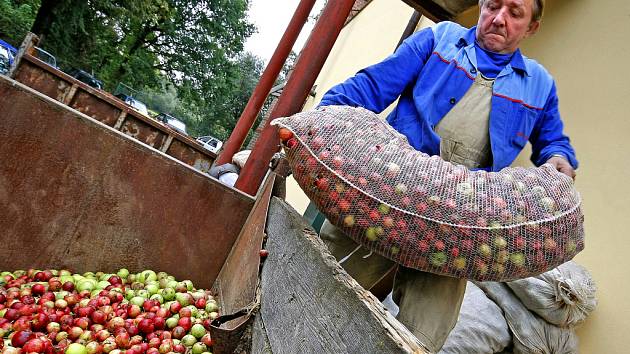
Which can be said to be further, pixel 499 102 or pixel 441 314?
pixel 499 102

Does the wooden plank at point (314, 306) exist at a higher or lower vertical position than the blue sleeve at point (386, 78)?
lower

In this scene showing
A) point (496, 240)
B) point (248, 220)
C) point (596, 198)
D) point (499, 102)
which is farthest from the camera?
point (596, 198)

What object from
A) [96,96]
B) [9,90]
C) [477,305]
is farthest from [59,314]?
[96,96]

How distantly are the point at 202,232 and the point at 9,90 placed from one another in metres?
1.10

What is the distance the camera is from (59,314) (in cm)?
194

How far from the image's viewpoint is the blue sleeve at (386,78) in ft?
5.45

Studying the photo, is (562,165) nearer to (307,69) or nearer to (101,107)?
(307,69)

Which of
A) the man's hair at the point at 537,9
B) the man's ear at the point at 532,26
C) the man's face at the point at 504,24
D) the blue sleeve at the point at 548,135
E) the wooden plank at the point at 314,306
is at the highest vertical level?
the man's hair at the point at 537,9

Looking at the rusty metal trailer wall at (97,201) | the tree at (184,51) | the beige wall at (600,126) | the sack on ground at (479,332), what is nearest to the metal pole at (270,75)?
the beige wall at (600,126)

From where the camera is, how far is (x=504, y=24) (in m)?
1.64

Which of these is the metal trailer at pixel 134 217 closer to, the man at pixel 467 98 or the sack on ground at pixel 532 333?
the man at pixel 467 98

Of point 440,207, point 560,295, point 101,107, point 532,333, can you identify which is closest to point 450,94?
point 440,207

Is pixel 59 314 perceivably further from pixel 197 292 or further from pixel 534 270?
pixel 534 270

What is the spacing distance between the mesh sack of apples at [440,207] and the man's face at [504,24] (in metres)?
0.68
